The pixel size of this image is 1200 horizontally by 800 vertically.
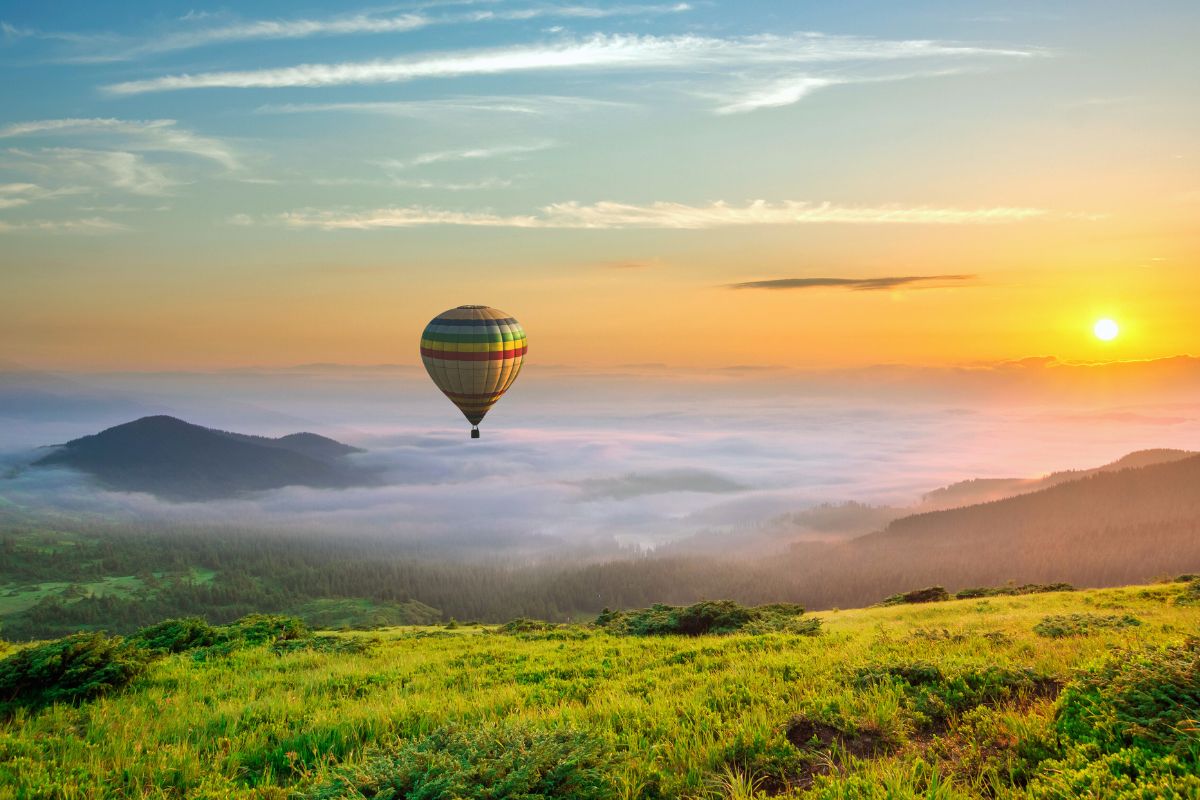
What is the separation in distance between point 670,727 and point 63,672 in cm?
1556

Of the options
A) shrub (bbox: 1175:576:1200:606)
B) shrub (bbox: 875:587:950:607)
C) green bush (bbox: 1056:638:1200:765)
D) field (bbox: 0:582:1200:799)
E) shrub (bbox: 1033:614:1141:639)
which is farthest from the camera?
shrub (bbox: 875:587:950:607)

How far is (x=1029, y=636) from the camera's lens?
60.0 feet

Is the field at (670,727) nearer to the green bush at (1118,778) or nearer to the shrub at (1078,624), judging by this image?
the green bush at (1118,778)

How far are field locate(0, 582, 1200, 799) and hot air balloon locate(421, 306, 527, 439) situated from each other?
124ft

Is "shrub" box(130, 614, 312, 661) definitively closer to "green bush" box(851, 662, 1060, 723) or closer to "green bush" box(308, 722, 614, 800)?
"green bush" box(308, 722, 614, 800)

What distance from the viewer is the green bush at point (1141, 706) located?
25.6 feet

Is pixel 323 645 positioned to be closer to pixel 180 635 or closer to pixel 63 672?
pixel 180 635

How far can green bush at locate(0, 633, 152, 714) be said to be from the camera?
623 inches

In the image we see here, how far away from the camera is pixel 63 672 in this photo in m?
16.4

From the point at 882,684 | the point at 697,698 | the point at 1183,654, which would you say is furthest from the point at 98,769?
the point at 1183,654

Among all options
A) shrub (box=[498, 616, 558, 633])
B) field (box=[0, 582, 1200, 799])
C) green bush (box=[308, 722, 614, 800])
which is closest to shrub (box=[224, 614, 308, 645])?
field (box=[0, 582, 1200, 799])

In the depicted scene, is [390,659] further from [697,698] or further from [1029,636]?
[1029,636]

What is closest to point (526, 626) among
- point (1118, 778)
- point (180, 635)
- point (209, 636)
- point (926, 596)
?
point (209, 636)

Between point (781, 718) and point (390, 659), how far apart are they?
1646cm
